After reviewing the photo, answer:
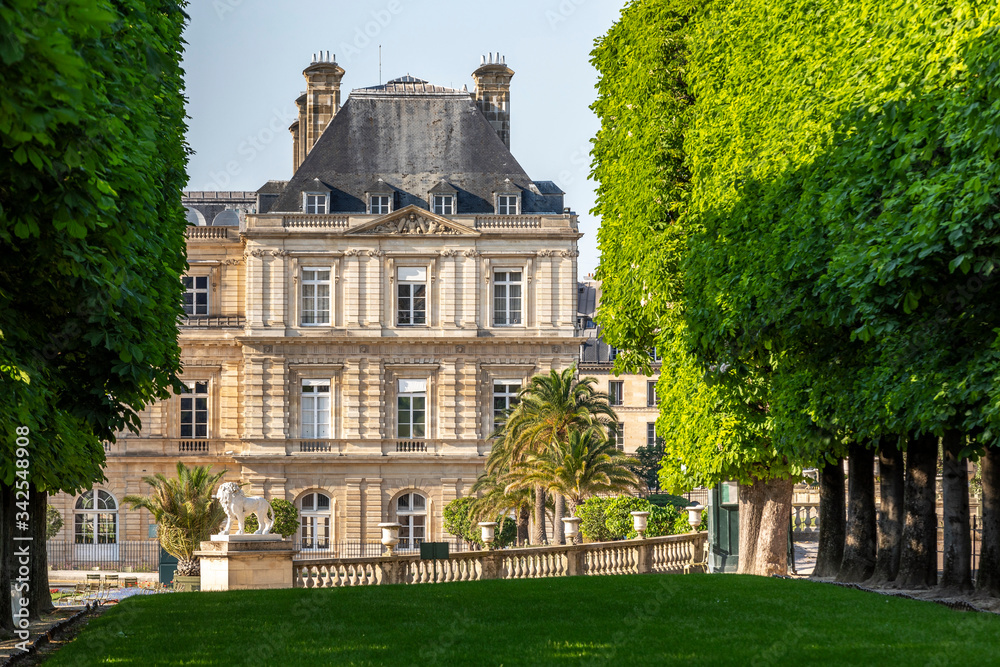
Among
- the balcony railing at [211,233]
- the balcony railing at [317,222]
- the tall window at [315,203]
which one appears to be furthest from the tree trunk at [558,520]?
the balcony railing at [211,233]

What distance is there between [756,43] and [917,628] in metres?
11.7

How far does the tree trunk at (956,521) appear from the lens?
18.3 meters

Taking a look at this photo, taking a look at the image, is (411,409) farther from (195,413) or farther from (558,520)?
(558,520)

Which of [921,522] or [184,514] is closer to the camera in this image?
[921,522]

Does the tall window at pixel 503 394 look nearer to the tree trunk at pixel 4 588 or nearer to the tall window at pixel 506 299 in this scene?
the tall window at pixel 506 299

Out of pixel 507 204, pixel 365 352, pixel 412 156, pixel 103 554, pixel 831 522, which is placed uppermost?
pixel 412 156

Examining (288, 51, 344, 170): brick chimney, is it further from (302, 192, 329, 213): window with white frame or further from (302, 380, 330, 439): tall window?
(302, 380, 330, 439): tall window

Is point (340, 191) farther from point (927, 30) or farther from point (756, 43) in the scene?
point (927, 30)

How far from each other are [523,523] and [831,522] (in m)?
26.7

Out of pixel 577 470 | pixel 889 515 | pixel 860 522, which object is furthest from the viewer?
pixel 577 470

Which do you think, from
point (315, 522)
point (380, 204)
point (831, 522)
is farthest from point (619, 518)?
point (380, 204)

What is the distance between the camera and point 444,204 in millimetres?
55188

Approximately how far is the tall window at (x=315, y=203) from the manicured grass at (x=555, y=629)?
3559cm

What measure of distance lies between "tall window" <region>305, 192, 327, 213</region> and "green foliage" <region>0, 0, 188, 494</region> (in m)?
33.3
